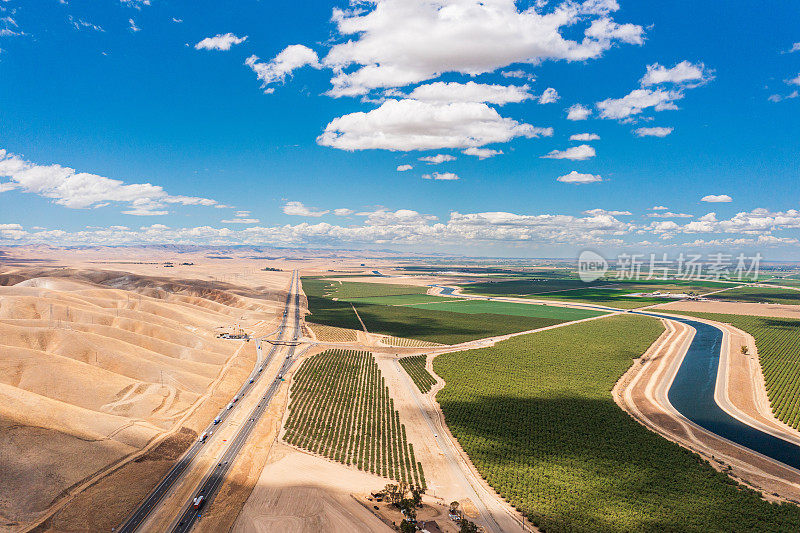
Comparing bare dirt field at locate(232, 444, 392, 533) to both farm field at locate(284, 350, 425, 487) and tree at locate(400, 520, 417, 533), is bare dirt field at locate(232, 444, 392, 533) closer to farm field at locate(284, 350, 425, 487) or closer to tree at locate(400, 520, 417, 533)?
tree at locate(400, 520, 417, 533)

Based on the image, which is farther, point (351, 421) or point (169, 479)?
point (351, 421)

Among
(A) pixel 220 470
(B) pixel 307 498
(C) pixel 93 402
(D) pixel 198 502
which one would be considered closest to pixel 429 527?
(B) pixel 307 498

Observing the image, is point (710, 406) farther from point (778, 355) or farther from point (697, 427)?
point (778, 355)

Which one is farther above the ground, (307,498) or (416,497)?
(416,497)

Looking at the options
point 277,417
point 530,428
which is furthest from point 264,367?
point 530,428

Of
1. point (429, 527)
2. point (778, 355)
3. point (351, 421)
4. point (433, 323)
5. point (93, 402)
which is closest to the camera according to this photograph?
point (429, 527)

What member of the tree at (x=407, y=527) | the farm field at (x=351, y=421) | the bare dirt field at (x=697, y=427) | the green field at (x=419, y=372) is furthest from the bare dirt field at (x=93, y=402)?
the bare dirt field at (x=697, y=427)

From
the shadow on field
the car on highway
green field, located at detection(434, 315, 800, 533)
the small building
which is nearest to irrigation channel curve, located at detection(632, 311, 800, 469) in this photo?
green field, located at detection(434, 315, 800, 533)

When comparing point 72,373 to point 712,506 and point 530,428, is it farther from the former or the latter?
point 712,506
